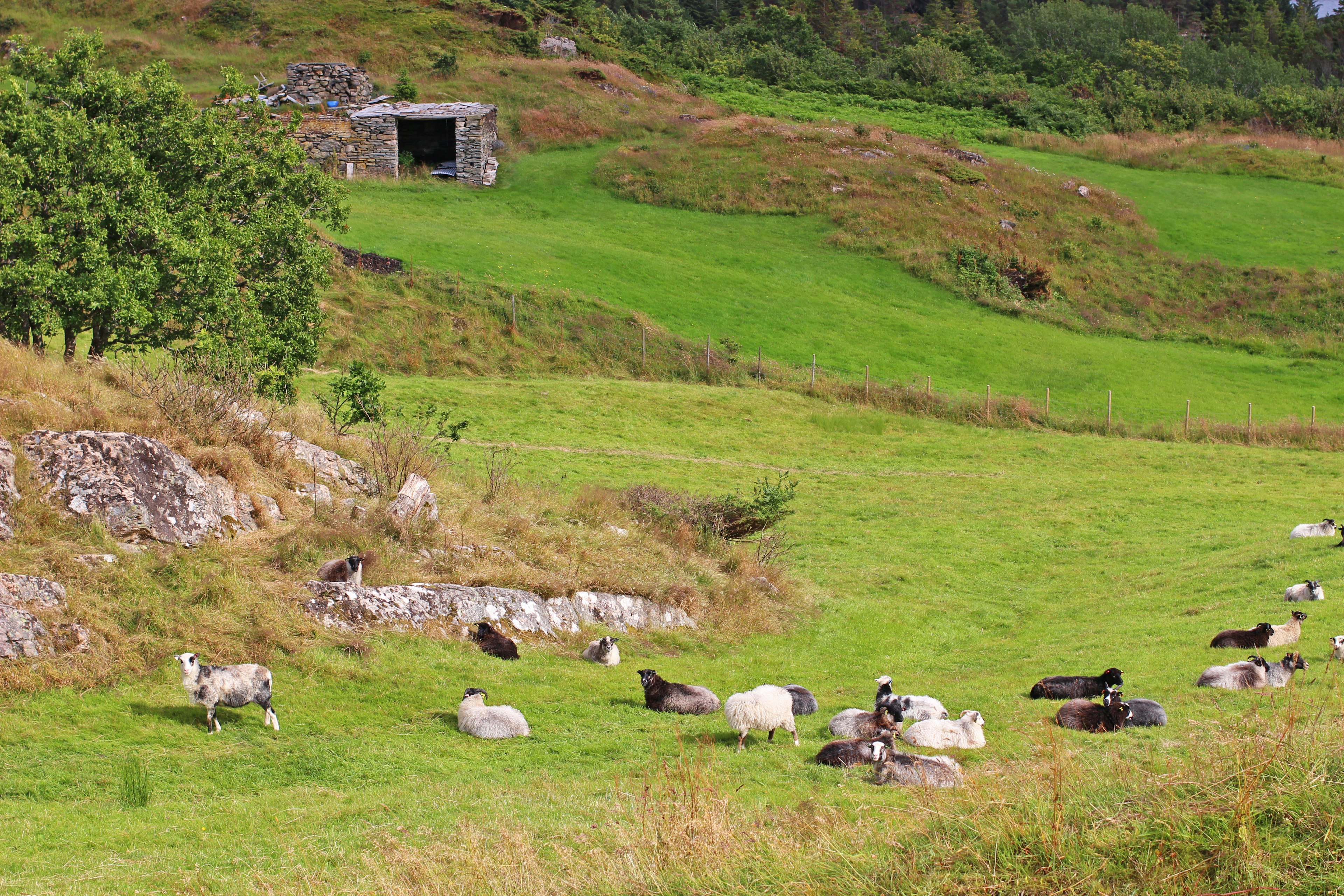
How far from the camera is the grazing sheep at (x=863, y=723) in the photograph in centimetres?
1344

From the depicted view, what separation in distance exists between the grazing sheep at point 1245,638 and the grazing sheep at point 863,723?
280 inches

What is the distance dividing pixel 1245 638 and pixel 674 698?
952 centimetres

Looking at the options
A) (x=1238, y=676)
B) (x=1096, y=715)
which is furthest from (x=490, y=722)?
(x=1238, y=676)

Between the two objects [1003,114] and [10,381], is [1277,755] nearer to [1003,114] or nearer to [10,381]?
[10,381]

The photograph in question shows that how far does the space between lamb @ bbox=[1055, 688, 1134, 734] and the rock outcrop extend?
802cm

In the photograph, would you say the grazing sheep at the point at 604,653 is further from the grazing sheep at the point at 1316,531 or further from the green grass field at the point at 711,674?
the grazing sheep at the point at 1316,531

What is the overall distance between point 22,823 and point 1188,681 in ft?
47.5

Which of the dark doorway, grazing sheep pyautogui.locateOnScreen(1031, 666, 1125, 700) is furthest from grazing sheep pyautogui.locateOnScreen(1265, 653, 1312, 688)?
the dark doorway

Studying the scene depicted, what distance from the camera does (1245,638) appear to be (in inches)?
699

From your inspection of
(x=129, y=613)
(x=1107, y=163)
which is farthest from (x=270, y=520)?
(x=1107, y=163)

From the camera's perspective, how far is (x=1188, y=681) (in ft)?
52.2

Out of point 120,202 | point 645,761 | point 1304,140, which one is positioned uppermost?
point 1304,140

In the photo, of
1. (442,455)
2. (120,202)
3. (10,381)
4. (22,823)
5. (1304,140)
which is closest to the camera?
(22,823)

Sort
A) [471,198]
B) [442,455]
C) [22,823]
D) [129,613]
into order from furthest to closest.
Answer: [471,198]
[442,455]
[129,613]
[22,823]
